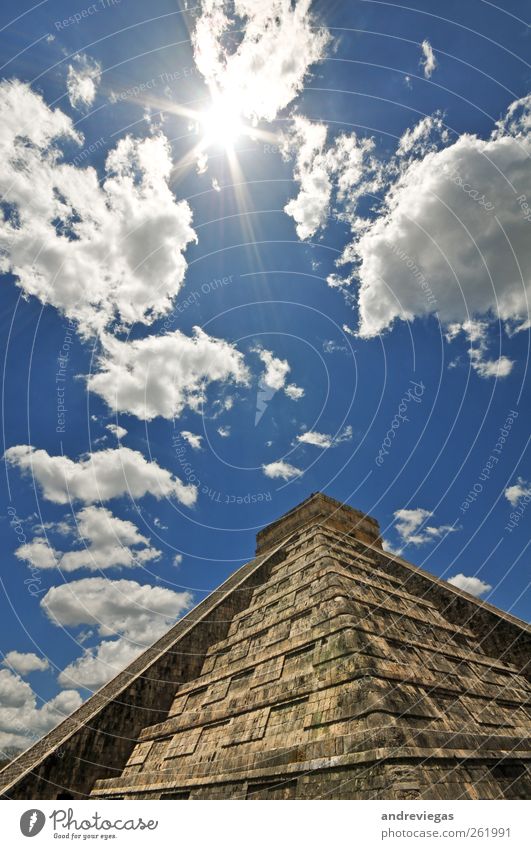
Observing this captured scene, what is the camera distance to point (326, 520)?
25.1 metres

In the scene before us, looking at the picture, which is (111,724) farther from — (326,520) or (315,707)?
(326,520)

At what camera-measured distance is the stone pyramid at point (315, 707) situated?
795 cm

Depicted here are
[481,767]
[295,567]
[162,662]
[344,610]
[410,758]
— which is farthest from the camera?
[295,567]

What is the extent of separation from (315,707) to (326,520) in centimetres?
1594

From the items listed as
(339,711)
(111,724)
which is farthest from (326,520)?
(339,711)

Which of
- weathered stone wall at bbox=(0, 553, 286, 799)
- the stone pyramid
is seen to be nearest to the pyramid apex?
the stone pyramid

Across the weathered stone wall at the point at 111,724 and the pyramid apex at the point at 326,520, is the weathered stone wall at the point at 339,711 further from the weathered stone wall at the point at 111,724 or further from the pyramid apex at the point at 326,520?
the pyramid apex at the point at 326,520

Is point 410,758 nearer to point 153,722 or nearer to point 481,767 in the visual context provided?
point 481,767

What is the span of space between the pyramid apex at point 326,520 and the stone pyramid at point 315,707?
542 centimetres

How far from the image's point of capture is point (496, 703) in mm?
12422

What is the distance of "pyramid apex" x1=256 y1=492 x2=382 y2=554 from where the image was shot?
84.6ft

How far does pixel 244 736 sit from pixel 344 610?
4.24 meters

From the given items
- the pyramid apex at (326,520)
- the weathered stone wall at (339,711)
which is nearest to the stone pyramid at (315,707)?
the weathered stone wall at (339,711)
